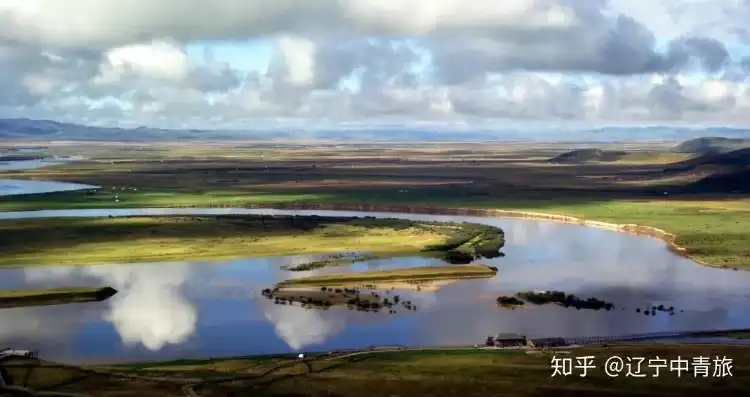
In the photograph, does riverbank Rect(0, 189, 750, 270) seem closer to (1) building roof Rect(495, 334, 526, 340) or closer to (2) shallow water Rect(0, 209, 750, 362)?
(2) shallow water Rect(0, 209, 750, 362)

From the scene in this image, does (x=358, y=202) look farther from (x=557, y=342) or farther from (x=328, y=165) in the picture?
(x=328, y=165)

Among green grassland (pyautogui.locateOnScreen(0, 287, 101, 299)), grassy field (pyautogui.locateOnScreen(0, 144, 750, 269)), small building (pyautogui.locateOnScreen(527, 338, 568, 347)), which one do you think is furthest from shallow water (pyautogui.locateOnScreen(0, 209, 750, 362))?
grassy field (pyautogui.locateOnScreen(0, 144, 750, 269))

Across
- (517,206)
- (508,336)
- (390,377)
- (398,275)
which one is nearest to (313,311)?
(398,275)

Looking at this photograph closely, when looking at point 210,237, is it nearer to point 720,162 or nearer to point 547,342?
point 547,342

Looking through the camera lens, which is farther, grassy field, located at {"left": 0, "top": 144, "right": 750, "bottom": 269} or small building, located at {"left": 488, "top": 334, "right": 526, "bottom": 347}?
grassy field, located at {"left": 0, "top": 144, "right": 750, "bottom": 269}

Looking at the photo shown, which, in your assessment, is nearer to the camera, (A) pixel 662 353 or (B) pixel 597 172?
(A) pixel 662 353

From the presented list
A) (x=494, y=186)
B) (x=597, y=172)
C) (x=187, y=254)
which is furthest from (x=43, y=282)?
(x=597, y=172)
